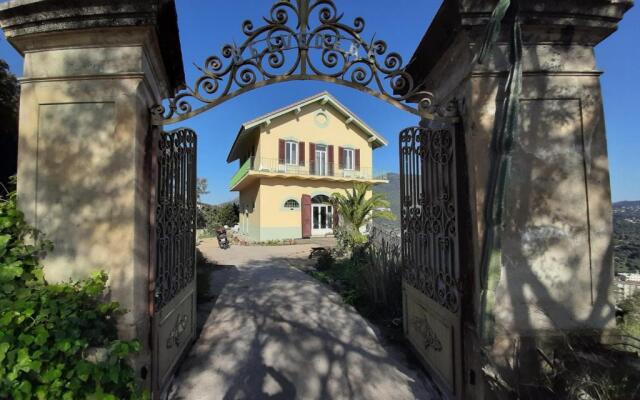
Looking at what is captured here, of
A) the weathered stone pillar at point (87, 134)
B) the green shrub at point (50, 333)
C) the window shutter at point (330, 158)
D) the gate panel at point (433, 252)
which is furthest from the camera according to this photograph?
the window shutter at point (330, 158)

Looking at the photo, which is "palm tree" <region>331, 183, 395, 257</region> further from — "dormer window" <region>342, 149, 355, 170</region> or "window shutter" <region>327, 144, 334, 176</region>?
"dormer window" <region>342, 149, 355, 170</region>

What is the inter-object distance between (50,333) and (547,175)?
12.2 ft

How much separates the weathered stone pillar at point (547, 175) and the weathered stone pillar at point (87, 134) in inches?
106

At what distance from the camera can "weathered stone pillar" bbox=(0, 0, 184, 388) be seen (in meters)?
2.29

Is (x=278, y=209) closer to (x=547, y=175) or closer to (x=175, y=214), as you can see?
(x=175, y=214)

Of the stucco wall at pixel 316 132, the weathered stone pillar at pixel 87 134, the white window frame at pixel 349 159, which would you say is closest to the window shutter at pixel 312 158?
Result: the stucco wall at pixel 316 132

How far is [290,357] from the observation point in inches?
134

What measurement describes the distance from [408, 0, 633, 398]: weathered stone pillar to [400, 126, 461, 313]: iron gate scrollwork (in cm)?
27

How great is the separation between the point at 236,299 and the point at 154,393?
3264mm

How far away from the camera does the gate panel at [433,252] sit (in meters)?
2.60

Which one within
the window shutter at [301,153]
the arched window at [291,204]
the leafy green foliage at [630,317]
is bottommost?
the leafy green foliage at [630,317]

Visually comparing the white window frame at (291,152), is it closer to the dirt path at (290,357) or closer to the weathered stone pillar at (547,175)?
the dirt path at (290,357)

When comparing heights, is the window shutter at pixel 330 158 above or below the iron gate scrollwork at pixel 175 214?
above

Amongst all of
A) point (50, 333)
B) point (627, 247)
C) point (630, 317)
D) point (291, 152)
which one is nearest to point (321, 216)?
point (291, 152)
